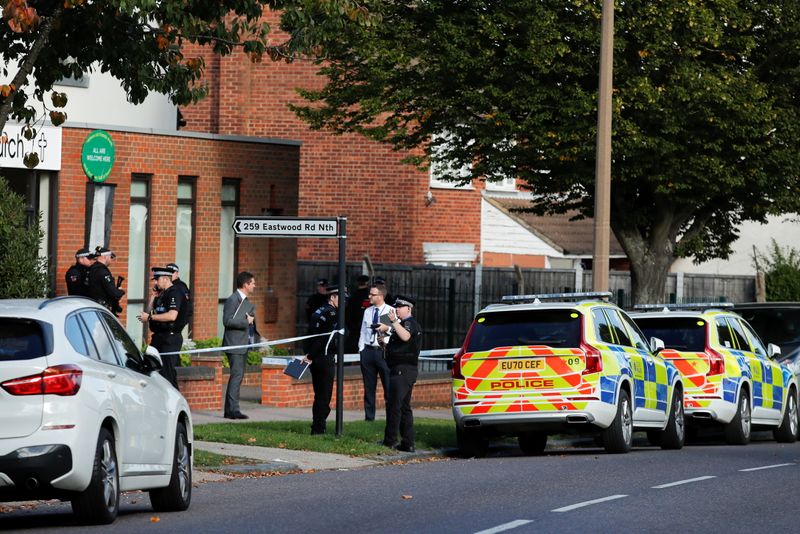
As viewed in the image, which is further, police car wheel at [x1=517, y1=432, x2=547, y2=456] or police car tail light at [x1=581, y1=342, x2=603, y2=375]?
police car wheel at [x1=517, y1=432, x2=547, y2=456]

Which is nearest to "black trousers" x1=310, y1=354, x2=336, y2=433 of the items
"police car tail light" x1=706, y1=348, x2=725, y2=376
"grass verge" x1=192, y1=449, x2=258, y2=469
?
"grass verge" x1=192, y1=449, x2=258, y2=469

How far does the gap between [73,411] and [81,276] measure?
383 inches

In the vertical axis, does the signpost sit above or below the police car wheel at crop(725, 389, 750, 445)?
above

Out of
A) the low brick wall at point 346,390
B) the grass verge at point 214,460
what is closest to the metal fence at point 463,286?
the low brick wall at point 346,390

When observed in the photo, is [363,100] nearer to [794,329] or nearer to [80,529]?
[794,329]

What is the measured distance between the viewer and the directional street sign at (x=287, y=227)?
717 inches

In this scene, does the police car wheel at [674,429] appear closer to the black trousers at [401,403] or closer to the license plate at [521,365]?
the license plate at [521,365]

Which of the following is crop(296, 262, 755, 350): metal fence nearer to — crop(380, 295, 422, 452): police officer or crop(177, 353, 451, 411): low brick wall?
crop(177, 353, 451, 411): low brick wall

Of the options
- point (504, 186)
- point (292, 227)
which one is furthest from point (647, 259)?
point (504, 186)

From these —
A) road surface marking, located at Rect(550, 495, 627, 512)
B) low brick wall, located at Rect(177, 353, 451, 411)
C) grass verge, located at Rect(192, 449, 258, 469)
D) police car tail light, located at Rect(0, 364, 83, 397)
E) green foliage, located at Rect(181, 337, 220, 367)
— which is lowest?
grass verge, located at Rect(192, 449, 258, 469)

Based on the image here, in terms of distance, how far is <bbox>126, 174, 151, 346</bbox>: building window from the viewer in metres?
26.5

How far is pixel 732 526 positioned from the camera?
37.8 feet

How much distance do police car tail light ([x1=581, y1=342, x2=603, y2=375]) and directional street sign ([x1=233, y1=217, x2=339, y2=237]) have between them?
9.97 feet

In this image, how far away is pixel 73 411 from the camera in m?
10.3
